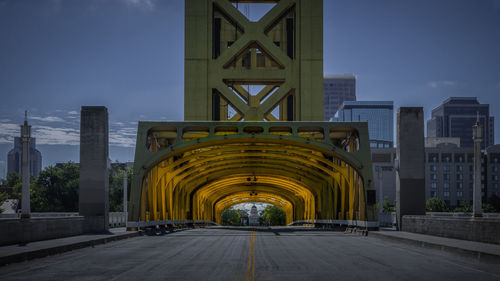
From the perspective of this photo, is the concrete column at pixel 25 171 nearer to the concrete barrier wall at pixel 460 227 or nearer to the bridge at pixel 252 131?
the bridge at pixel 252 131

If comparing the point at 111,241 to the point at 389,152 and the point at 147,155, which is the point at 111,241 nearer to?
the point at 147,155

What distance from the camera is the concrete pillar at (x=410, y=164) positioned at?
30469 mm

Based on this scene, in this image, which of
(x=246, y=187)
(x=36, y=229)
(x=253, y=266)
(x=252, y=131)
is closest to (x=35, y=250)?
(x=36, y=229)

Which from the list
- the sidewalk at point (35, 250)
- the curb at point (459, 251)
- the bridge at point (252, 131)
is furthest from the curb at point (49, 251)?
the curb at point (459, 251)

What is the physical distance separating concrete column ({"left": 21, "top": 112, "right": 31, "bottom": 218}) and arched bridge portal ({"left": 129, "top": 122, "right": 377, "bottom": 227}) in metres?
11.0

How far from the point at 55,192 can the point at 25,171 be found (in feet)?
218

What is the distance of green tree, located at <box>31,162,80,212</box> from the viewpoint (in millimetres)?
82938

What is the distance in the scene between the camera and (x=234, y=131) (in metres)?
37.0

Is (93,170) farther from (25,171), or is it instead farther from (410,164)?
(410,164)

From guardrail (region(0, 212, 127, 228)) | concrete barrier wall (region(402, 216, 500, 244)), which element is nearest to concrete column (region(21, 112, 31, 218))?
concrete barrier wall (region(402, 216, 500, 244))

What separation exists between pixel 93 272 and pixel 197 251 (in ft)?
20.8

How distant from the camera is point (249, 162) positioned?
52.8 metres

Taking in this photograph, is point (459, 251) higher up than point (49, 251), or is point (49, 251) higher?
point (459, 251)

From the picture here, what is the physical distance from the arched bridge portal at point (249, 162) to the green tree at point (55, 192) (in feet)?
94.7
